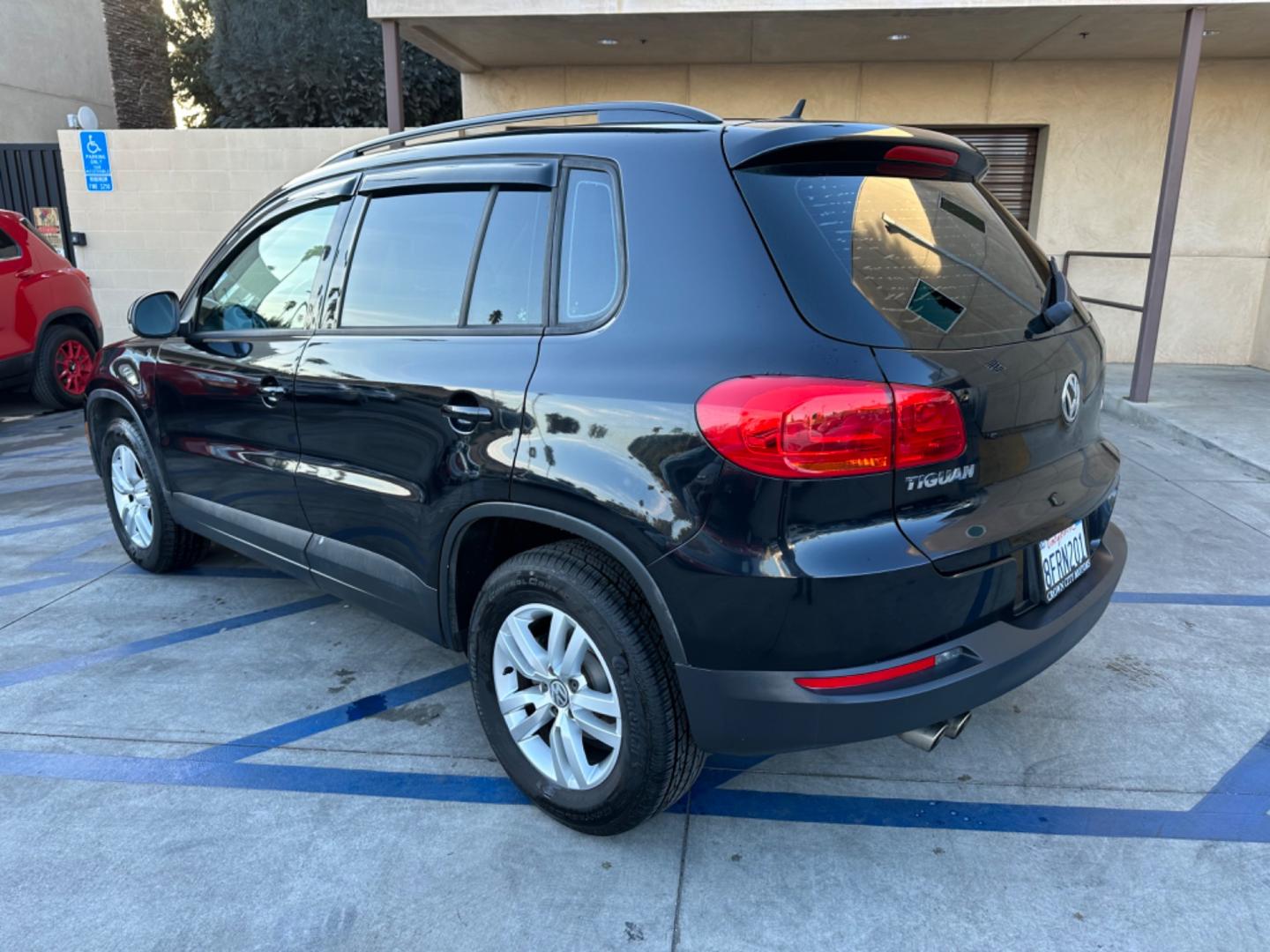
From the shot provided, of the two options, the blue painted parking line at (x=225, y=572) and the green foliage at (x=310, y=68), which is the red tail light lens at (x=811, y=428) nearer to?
the blue painted parking line at (x=225, y=572)

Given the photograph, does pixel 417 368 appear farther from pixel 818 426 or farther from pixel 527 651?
pixel 818 426

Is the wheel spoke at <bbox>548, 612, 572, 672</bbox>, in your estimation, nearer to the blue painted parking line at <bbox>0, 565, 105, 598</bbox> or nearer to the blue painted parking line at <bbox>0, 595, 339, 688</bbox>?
the blue painted parking line at <bbox>0, 595, 339, 688</bbox>

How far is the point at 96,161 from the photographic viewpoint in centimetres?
1051

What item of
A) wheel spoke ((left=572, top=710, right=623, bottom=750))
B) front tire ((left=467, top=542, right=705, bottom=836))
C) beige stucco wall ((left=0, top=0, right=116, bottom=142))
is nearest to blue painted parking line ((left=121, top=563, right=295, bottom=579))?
front tire ((left=467, top=542, right=705, bottom=836))

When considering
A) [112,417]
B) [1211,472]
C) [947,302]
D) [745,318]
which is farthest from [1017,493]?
[1211,472]

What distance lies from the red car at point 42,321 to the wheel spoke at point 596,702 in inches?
307

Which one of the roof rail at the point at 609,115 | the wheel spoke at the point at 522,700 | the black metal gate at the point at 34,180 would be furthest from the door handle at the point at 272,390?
the black metal gate at the point at 34,180

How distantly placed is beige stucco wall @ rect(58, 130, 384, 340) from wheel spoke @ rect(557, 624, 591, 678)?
901 centimetres

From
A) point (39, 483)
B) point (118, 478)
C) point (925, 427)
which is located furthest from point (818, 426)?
point (39, 483)

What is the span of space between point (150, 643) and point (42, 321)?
6.27 m

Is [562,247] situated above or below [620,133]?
below

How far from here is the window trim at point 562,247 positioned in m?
2.37

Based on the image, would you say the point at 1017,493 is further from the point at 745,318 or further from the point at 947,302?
the point at 745,318

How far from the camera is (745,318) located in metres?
2.14
